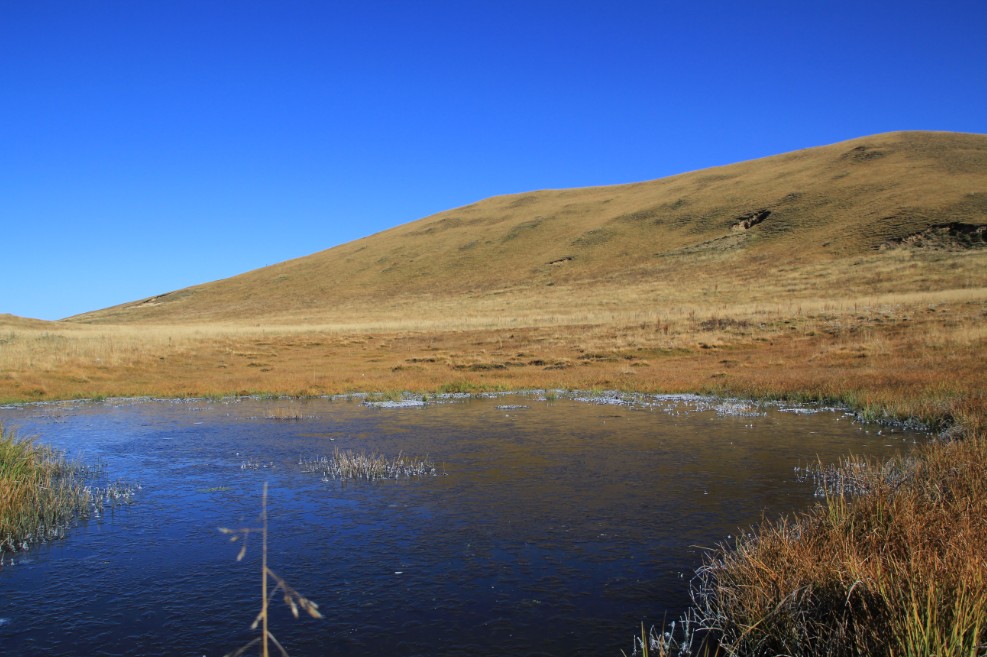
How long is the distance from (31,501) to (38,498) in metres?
0.12

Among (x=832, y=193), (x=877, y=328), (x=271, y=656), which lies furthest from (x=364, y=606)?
(x=832, y=193)

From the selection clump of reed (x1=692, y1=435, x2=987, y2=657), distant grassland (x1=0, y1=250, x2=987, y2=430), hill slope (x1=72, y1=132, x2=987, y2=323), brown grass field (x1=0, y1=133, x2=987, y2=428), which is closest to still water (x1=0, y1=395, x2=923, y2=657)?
clump of reed (x1=692, y1=435, x2=987, y2=657)

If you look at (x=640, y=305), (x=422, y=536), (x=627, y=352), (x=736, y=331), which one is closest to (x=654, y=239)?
(x=640, y=305)

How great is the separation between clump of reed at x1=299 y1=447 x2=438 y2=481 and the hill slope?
169 ft

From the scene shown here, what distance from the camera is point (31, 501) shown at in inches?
415

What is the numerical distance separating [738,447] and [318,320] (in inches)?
2394

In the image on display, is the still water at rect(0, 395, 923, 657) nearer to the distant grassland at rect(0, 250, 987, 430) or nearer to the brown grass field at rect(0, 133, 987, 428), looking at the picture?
the distant grassland at rect(0, 250, 987, 430)

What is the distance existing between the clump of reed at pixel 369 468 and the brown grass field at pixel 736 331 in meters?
6.69

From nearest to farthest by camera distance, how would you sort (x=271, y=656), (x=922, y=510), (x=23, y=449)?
(x=271, y=656) → (x=922, y=510) → (x=23, y=449)

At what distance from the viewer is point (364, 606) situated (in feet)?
24.8

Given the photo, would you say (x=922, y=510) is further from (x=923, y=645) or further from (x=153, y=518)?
(x=153, y=518)

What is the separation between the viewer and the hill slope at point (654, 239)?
68.8 meters

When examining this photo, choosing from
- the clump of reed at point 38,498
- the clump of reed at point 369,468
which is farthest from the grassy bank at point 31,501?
the clump of reed at point 369,468

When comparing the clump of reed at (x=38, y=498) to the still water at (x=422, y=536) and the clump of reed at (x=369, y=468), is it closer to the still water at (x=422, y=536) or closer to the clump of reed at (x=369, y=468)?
the still water at (x=422, y=536)
